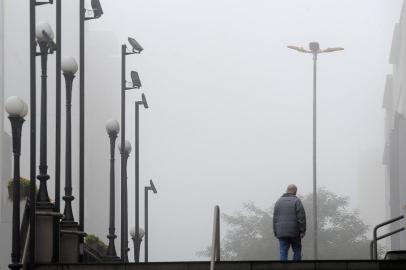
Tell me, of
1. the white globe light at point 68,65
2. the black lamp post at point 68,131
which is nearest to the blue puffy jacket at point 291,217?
the black lamp post at point 68,131

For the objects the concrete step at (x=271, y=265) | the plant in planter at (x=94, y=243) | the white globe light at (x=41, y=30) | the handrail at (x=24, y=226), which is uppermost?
the white globe light at (x=41, y=30)

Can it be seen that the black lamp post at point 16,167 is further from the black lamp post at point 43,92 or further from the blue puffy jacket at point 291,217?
the blue puffy jacket at point 291,217

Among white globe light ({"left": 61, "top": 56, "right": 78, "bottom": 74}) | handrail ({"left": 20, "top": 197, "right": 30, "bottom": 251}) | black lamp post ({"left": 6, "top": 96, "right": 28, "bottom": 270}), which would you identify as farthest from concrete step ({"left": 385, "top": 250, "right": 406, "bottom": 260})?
white globe light ({"left": 61, "top": 56, "right": 78, "bottom": 74})

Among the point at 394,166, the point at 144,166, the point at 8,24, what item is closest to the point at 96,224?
the point at 394,166

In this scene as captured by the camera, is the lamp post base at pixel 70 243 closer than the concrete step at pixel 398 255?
No

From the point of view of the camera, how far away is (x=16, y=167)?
2127cm

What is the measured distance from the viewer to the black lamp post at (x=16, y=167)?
21.0 metres

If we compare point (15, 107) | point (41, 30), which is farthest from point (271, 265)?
point (41, 30)

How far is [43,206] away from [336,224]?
95159 mm

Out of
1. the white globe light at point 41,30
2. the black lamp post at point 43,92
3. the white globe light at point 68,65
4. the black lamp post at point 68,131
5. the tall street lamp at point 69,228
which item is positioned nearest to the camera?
the black lamp post at point 43,92

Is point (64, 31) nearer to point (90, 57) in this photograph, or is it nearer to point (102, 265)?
point (90, 57)

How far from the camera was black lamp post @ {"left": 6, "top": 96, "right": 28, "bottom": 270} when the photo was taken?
68.9 feet

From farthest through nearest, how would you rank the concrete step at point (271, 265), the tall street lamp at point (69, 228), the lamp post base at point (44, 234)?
the tall street lamp at point (69, 228) → the lamp post base at point (44, 234) → the concrete step at point (271, 265)

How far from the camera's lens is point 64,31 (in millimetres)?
85312
